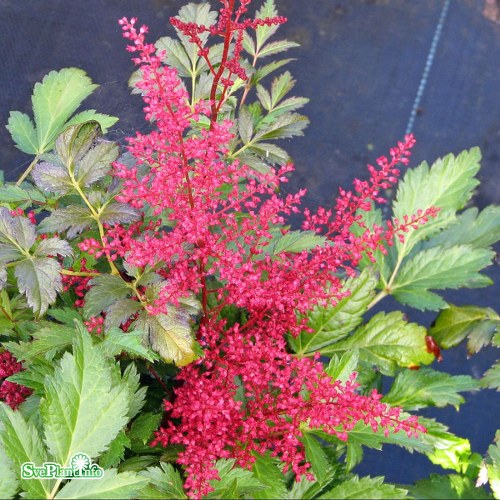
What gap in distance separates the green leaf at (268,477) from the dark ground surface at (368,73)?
1173mm

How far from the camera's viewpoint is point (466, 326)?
4.64 feet

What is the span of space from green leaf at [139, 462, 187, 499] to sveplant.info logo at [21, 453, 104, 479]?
5.8 inches

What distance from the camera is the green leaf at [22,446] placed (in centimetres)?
77

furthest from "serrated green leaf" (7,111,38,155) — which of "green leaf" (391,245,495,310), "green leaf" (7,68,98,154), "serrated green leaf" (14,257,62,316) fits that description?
"green leaf" (391,245,495,310)

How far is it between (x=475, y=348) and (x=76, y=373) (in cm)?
91

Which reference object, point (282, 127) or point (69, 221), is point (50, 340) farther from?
point (282, 127)

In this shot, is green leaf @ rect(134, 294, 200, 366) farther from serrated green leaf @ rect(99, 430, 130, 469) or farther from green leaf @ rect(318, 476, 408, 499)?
green leaf @ rect(318, 476, 408, 499)

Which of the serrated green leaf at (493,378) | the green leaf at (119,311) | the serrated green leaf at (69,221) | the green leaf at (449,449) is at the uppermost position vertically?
the serrated green leaf at (69,221)

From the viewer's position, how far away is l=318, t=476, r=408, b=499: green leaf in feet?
3.08

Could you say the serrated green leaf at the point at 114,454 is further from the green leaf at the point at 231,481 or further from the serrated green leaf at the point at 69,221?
the serrated green leaf at the point at 69,221

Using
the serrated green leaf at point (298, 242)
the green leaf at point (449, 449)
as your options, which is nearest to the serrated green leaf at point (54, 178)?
the serrated green leaf at point (298, 242)

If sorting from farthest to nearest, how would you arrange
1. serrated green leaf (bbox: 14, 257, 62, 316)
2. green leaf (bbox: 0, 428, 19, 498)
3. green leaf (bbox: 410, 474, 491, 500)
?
green leaf (bbox: 410, 474, 491, 500), serrated green leaf (bbox: 14, 257, 62, 316), green leaf (bbox: 0, 428, 19, 498)

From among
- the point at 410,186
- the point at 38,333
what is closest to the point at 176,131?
the point at 38,333

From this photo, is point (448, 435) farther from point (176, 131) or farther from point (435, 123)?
point (435, 123)
